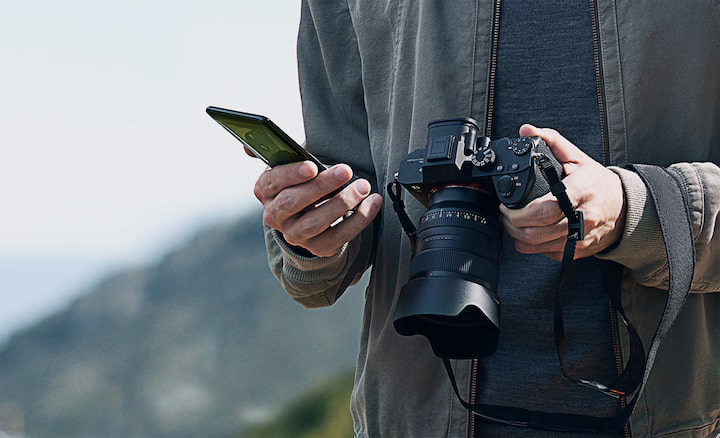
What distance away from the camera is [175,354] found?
219 centimetres

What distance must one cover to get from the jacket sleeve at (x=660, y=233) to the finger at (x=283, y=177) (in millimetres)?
273

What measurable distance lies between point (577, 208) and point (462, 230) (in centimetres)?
10

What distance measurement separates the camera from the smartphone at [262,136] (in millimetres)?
697

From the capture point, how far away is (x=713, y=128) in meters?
0.76

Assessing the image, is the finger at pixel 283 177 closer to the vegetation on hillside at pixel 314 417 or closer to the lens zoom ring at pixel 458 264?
the lens zoom ring at pixel 458 264

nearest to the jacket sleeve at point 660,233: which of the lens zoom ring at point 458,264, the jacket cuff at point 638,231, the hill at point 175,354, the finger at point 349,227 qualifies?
the jacket cuff at point 638,231

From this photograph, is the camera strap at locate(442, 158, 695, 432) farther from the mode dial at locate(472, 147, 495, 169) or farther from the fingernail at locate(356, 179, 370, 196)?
the fingernail at locate(356, 179, 370, 196)

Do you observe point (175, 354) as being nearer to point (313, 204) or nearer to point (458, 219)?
point (313, 204)

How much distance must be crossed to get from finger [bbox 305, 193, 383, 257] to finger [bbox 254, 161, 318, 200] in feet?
0.20

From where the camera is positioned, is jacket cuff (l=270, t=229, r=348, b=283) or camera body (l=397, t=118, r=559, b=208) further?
jacket cuff (l=270, t=229, r=348, b=283)

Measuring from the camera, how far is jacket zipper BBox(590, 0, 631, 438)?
0.73 metres

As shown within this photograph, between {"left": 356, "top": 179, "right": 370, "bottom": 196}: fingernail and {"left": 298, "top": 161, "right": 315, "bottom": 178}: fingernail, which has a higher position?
{"left": 298, "top": 161, "right": 315, "bottom": 178}: fingernail

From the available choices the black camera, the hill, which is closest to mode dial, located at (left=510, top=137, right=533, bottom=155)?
the black camera

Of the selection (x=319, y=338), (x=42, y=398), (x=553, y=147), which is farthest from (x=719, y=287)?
(x=42, y=398)
